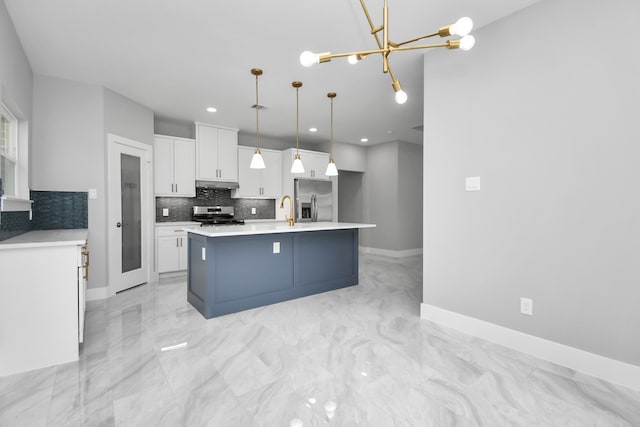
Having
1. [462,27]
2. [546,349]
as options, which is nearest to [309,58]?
[462,27]

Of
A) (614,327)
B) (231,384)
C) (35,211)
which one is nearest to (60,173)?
(35,211)

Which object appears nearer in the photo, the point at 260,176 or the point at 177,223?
the point at 177,223

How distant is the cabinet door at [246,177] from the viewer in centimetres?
596

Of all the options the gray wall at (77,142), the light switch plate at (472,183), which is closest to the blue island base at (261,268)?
the gray wall at (77,142)

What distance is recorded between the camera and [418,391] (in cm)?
189

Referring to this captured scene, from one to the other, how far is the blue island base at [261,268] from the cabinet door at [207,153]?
2167mm

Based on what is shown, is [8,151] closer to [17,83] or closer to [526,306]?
[17,83]

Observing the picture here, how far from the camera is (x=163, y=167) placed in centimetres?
505

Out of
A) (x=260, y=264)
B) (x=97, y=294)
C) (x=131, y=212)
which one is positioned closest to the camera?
(x=260, y=264)

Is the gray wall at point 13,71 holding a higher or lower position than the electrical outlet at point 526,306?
higher

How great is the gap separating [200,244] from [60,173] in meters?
2.01

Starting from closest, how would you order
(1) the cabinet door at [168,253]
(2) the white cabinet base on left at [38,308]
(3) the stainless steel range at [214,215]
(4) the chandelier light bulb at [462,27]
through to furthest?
(4) the chandelier light bulb at [462,27] → (2) the white cabinet base on left at [38,308] → (1) the cabinet door at [168,253] → (3) the stainless steel range at [214,215]

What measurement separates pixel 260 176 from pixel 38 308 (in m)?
4.34

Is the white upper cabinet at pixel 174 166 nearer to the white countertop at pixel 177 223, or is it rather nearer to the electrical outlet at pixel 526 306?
the white countertop at pixel 177 223
